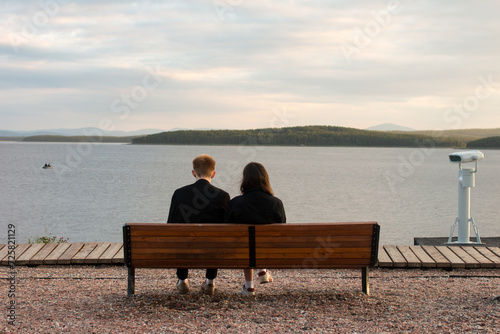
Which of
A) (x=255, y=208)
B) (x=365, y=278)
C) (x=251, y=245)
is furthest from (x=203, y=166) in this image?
(x=365, y=278)

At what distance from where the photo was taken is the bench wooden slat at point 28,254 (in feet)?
20.5

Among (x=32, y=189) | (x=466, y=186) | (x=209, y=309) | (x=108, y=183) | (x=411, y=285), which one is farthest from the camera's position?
(x=108, y=183)

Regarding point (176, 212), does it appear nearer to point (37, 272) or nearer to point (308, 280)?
point (308, 280)

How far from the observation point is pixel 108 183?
42.0 m

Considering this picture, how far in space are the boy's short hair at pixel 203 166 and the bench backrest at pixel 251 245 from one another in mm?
528

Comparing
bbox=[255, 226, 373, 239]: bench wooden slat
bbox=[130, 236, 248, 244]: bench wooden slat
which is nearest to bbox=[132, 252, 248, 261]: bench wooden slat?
bbox=[130, 236, 248, 244]: bench wooden slat

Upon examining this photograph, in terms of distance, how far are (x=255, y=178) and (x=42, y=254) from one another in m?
3.33

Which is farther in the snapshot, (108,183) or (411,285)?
(108,183)

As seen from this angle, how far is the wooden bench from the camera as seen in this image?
452 centimetres

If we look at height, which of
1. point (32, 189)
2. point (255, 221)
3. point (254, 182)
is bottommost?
point (32, 189)

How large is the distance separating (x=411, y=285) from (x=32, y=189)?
36.7 meters

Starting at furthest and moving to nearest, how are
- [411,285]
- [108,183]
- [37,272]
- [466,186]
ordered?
[108,183] → [466,186] → [37,272] → [411,285]

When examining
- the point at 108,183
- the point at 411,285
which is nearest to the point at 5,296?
the point at 411,285

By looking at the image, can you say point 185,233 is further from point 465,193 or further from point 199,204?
point 465,193
